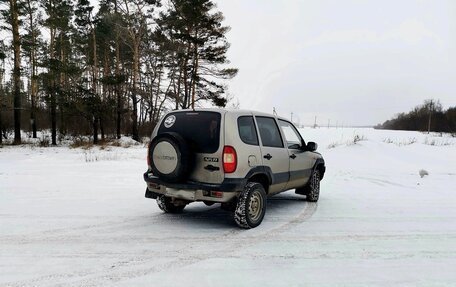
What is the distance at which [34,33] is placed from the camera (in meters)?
24.4

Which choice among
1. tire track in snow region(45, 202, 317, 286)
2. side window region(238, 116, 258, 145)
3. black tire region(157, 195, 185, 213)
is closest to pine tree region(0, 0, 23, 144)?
black tire region(157, 195, 185, 213)

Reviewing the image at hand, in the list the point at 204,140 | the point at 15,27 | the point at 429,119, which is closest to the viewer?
the point at 204,140

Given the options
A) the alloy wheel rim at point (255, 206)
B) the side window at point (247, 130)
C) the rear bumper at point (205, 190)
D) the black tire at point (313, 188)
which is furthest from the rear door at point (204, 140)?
the black tire at point (313, 188)

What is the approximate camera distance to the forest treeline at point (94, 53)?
72.2 ft

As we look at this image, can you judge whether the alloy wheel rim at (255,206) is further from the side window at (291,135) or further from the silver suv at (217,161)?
the side window at (291,135)

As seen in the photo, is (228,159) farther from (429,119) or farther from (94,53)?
(429,119)

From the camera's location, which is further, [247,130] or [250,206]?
[247,130]

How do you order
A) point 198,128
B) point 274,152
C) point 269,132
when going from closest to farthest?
point 198,128, point 274,152, point 269,132

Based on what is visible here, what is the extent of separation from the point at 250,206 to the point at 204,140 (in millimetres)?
1287

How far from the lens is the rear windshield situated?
493 cm

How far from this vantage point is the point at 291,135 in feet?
22.1

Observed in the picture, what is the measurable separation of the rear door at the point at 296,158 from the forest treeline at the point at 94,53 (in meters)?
18.8

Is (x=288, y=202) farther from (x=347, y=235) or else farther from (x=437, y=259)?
(x=437, y=259)

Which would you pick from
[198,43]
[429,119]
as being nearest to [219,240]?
[198,43]
